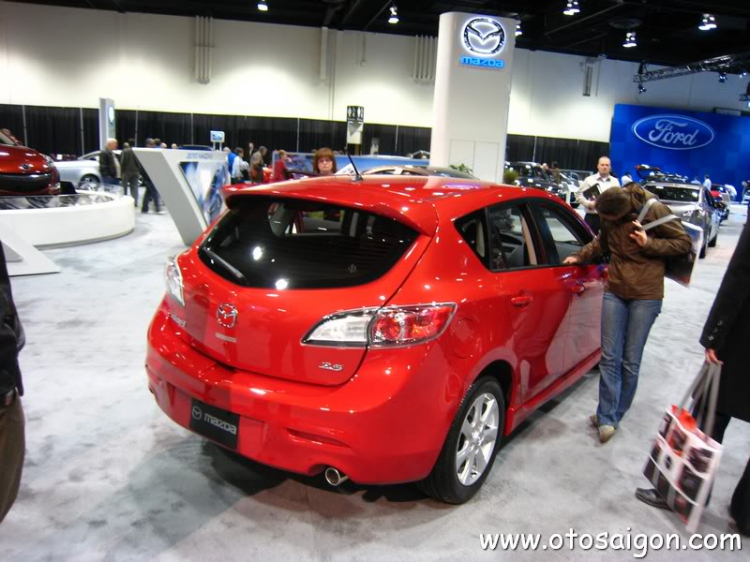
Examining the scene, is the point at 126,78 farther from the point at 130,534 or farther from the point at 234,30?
the point at 130,534

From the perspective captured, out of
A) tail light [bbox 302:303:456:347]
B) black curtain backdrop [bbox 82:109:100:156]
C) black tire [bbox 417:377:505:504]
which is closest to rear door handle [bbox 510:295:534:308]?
black tire [bbox 417:377:505:504]

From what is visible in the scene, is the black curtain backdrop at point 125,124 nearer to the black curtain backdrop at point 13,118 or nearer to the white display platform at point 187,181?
the black curtain backdrop at point 13,118

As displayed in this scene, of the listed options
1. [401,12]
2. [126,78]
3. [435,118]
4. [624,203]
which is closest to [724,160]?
[401,12]

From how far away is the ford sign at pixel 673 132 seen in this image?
2780 centimetres

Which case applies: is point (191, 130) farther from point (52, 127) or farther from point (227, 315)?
point (227, 315)

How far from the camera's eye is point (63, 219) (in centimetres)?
845

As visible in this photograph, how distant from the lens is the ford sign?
1094 inches

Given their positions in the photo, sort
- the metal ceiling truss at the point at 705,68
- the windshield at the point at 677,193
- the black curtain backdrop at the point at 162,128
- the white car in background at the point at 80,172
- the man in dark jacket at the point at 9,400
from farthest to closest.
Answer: the black curtain backdrop at the point at 162,128, the metal ceiling truss at the point at 705,68, the white car in background at the point at 80,172, the windshield at the point at 677,193, the man in dark jacket at the point at 9,400

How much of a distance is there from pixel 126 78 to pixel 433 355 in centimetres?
2331

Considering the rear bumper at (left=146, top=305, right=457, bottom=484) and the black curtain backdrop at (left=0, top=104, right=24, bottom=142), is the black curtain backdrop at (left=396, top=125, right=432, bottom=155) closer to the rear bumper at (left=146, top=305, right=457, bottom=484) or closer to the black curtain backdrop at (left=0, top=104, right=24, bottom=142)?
the black curtain backdrop at (left=0, top=104, right=24, bottom=142)

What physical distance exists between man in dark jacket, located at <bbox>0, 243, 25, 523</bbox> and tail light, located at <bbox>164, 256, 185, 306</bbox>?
3.25 ft

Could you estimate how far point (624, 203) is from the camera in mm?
3096

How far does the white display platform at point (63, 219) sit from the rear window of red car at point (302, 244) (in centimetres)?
601

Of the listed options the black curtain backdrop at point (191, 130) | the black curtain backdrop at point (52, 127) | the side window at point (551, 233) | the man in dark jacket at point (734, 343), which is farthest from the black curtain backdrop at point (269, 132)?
the man in dark jacket at point (734, 343)
